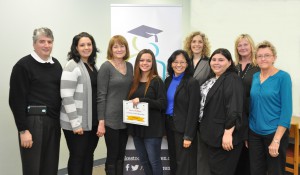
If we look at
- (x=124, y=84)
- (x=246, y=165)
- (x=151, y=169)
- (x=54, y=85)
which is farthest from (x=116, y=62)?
(x=246, y=165)

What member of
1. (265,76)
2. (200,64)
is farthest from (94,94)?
(265,76)

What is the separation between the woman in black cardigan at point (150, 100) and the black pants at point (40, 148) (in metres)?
0.73

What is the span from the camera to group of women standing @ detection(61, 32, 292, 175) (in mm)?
2305

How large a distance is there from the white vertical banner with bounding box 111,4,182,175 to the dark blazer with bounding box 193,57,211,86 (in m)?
0.53

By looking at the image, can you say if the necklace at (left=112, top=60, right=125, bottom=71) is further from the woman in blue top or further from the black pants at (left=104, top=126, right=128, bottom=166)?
the woman in blue top

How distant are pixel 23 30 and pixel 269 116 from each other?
275 cm

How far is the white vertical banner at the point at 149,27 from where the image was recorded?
128 inches

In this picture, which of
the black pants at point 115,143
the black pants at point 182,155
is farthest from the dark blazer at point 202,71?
the black pants at point 115,143

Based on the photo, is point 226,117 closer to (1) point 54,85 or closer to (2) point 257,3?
(1) point 54,85

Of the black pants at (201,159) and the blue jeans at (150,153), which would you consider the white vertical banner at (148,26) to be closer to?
the blue jeans at (150,153)

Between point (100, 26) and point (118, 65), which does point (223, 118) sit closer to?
point (118, 65)

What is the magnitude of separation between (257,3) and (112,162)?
320 cm

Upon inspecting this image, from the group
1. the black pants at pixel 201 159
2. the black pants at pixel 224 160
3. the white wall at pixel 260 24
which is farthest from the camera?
the white wall at pixel 260 24

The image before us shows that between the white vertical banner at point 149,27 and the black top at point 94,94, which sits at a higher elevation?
the white vertical banner at point 149,27
